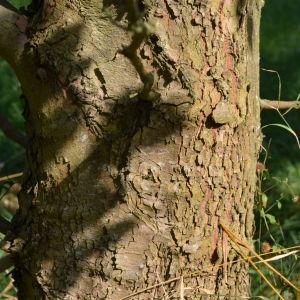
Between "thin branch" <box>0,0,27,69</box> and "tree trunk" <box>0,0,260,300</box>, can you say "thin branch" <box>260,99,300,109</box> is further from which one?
"thin branch" <box>0,0,27,69</box>

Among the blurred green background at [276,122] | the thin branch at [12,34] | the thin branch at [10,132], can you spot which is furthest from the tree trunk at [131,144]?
the blurred green background at [276,122]

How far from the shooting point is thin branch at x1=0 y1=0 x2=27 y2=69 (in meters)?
1.86

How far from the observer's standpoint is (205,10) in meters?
1.85

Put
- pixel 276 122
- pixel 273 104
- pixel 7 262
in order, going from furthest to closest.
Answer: pixel 276 122, pixel 273 104, pixel 7 262

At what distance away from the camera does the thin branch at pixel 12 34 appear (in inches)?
73.4

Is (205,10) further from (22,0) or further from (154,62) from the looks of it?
(22,0)

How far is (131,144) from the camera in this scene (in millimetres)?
1862

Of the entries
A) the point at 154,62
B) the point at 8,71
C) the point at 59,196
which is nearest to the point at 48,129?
the point at 59,196

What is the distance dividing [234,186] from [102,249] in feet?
1.27

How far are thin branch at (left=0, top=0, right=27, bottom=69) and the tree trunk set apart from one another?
0.01 m

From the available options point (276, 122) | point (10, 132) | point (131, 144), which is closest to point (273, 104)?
point (131, 144)

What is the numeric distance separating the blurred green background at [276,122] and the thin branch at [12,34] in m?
1.30

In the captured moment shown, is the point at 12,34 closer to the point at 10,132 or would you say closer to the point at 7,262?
the point at 10,132

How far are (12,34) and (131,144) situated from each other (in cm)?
40
